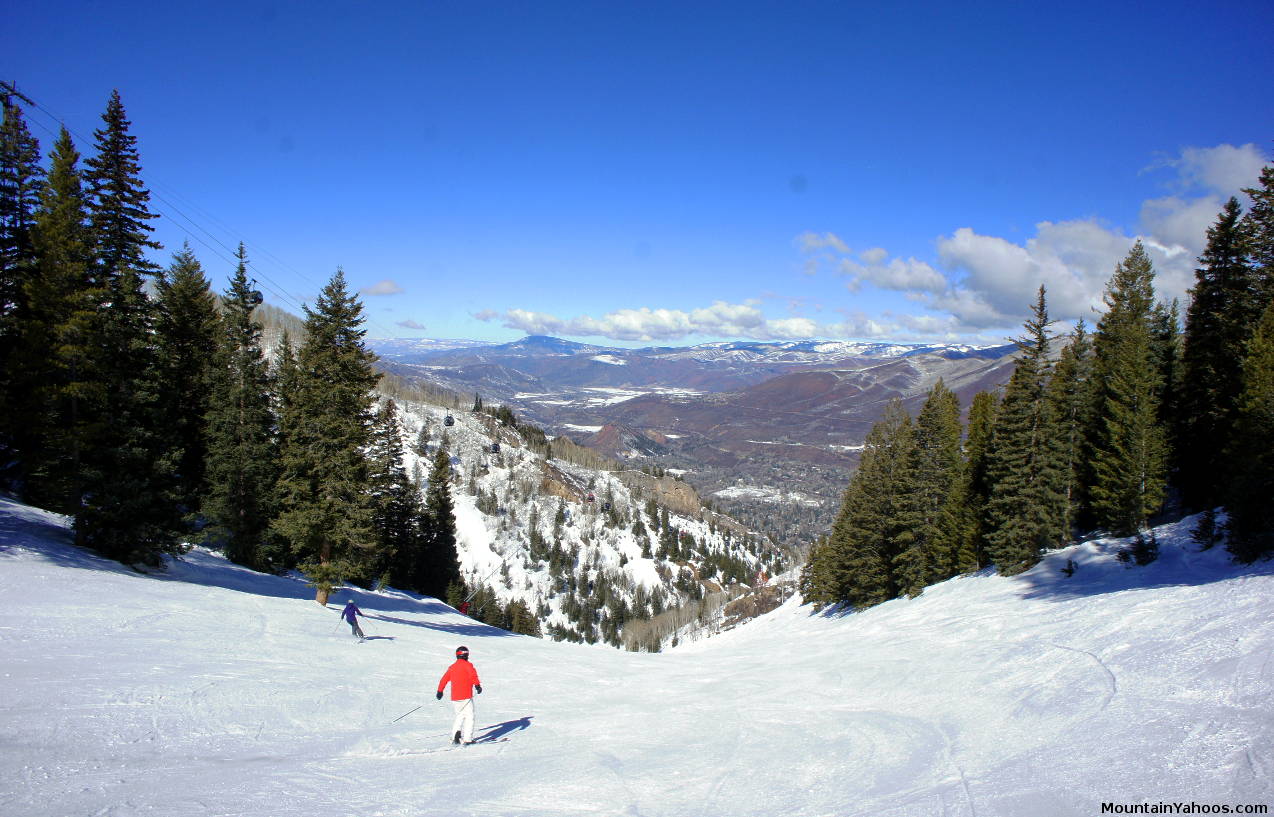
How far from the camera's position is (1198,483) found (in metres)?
28.3

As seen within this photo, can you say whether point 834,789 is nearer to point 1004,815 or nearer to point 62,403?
point 1004,815

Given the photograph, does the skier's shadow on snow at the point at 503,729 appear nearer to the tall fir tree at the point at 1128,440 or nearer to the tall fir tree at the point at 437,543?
the tall fir tree at the point at 1128,440

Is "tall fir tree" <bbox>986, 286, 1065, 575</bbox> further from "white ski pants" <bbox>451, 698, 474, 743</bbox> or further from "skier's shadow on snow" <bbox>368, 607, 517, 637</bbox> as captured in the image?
"white ski pants" <bbox>451, 698, 474, 743</bbox>

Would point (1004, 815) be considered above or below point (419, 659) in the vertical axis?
above

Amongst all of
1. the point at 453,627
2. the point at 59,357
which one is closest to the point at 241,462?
the point at 59,357

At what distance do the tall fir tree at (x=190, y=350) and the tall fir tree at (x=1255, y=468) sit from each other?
4160 centimetres

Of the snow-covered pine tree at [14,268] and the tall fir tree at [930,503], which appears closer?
the snow-covered pine tree at [14,268]

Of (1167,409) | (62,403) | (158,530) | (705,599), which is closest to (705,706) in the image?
(158,530)

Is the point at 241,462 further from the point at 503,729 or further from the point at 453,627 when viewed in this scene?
the point at 503,729

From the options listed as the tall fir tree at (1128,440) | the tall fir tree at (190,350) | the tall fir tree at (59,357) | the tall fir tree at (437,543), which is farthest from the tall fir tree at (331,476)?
the tall fir tree at (1128,440)

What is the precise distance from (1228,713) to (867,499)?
1346 inches

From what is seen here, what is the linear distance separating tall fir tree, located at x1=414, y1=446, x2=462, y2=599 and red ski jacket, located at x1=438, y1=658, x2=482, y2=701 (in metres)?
42.1

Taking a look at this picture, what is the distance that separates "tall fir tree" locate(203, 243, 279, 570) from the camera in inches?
1153

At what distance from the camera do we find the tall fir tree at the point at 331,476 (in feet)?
72.4
